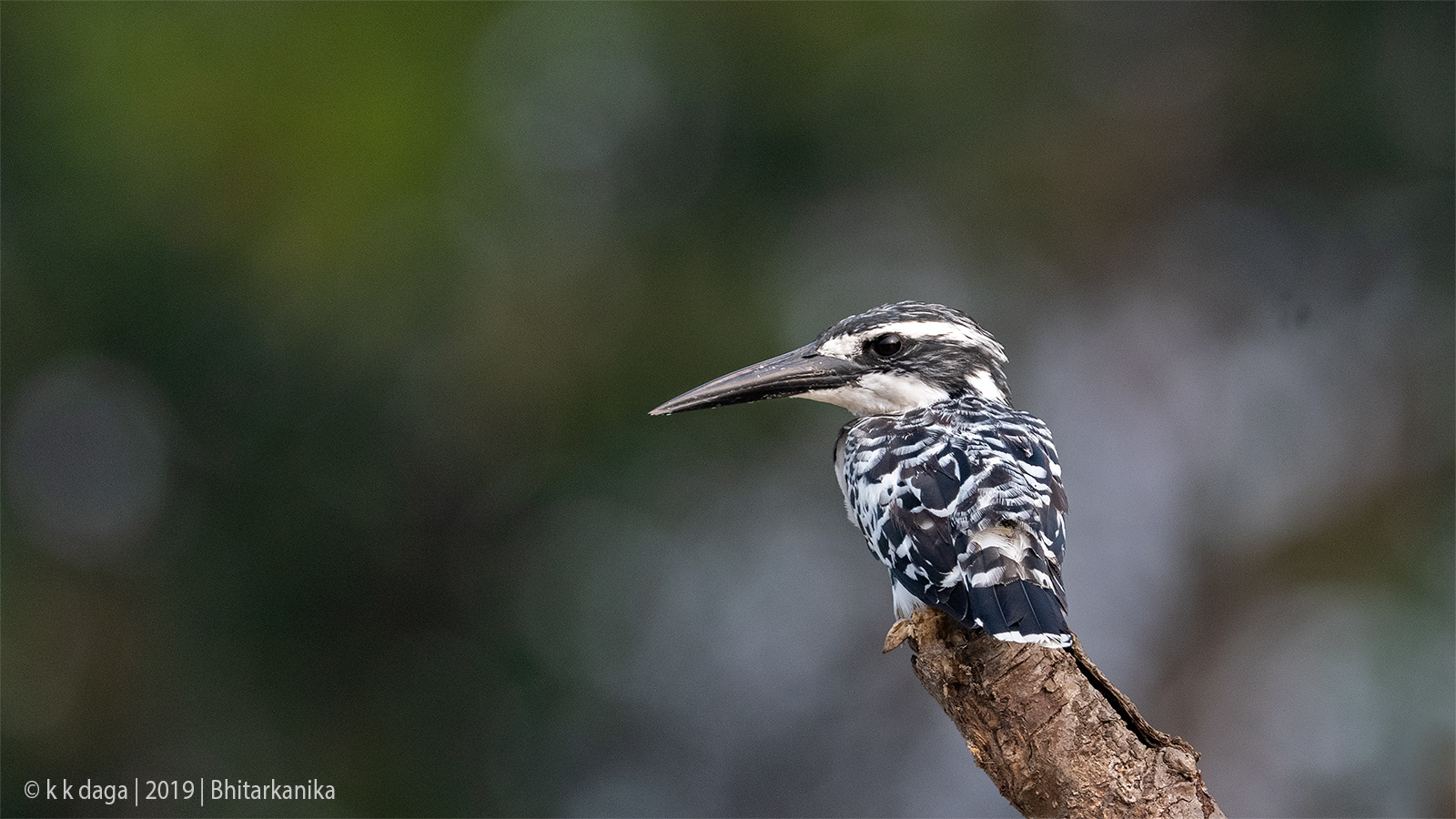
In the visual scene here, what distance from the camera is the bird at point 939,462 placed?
7.77ft

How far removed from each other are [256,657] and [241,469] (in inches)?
34.0

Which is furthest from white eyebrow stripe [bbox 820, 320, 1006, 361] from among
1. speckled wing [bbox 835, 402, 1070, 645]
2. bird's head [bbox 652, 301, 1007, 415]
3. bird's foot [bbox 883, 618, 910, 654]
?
bird's foot [bbox 883, 618, 910, 654]

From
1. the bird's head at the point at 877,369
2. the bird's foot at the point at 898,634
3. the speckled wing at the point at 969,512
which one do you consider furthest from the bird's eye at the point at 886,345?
the bird's foot at the point at 898,634

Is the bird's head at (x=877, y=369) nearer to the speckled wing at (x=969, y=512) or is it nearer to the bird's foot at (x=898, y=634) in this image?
the speckled wing at (x=969, y=512)

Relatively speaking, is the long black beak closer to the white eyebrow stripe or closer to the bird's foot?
the white eyebrow stripe

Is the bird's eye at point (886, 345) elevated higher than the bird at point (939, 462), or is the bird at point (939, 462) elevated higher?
the bird's eye at point (886, 345)

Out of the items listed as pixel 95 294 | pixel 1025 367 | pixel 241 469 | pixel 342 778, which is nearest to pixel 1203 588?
pixel 1025 367

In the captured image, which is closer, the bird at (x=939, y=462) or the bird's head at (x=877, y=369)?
the bird at (x=939, y=462)

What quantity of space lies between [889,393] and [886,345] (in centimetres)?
14

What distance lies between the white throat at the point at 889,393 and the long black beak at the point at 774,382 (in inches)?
1.4

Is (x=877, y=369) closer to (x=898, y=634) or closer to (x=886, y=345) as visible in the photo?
(x=886, y=345)

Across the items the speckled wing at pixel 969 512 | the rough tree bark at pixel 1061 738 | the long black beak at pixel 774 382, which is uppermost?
the long black beak at pixel 774 382

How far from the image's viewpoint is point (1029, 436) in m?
2.88

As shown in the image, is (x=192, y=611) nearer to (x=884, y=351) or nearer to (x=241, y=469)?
(x=241, y=469)
